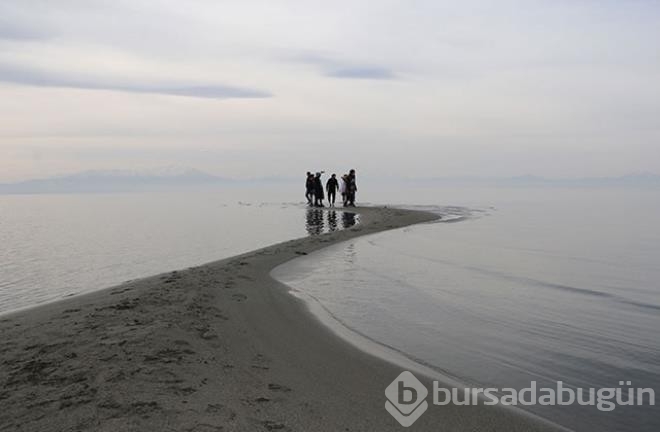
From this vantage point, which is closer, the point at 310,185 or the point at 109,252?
the point at 109,252

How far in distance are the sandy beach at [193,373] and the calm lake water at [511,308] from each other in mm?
1093

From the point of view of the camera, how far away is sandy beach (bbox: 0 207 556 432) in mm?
5020

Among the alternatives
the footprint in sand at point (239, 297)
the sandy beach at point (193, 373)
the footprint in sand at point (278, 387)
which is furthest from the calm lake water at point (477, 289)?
the footprint in sand at point (278, 387)

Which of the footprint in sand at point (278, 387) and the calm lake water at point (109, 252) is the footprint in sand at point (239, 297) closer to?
the footprint in sand at point (278, 387)

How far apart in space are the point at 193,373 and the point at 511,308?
A: 7.04 metres

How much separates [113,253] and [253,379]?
754 inches

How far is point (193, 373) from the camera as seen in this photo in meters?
6.21

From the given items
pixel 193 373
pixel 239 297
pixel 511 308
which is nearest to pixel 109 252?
pixel 239 297

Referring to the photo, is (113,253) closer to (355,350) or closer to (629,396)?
(355,350)

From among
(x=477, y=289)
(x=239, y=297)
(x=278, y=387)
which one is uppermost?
(x=278, y=387)

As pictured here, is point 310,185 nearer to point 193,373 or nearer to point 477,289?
point 477,289

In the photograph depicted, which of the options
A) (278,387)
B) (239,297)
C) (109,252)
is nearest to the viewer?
(278,387)

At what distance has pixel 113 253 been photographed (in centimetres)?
2322

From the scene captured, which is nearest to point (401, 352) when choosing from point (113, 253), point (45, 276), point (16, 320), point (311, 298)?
point (311, 298)
